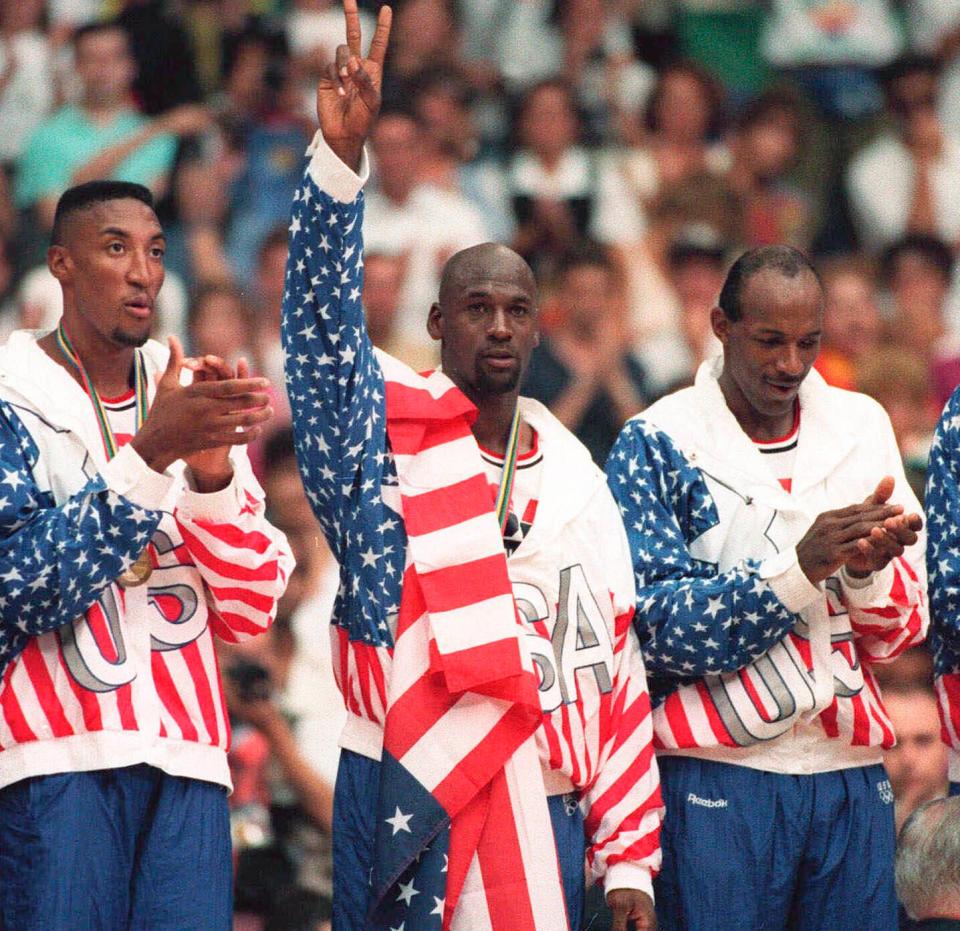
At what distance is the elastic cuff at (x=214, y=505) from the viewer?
459 cm

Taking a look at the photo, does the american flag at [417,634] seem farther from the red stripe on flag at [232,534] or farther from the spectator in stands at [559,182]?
the spectator in stands at [559,182]

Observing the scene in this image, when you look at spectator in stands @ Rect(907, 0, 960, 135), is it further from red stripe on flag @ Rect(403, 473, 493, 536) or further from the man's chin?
the man's chin

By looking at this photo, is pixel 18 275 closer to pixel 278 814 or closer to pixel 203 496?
pixel 278 814

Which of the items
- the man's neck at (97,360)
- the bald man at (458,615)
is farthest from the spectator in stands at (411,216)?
the man's neck at (97,360)

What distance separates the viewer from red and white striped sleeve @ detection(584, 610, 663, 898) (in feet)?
16.1

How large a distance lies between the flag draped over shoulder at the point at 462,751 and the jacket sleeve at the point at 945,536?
1.18 m

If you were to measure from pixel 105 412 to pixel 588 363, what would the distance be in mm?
4285

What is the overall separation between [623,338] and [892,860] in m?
4.31

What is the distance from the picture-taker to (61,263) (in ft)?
16.2

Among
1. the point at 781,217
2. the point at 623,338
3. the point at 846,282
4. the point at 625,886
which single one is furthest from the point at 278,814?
the point at 781,217

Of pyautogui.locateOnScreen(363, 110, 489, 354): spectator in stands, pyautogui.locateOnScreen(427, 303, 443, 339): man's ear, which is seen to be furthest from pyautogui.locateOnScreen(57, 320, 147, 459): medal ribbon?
pyautogui.locateOnScreen(363, 110, 489, 354): spectator in stands

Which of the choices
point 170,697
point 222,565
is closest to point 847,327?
point 222,565

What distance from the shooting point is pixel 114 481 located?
446cm

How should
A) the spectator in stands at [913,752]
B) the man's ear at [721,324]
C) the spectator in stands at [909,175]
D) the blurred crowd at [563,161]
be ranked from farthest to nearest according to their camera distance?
the spectator in stands at [909,175] → the blurred crowd at [563,161] → the spectator in stands at [913,752] → the man's ear at [721,324]
